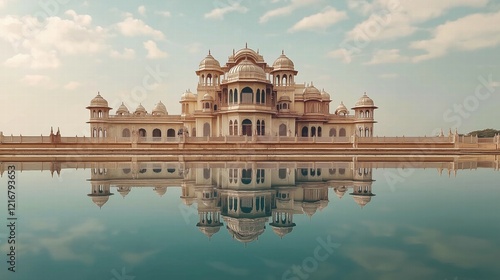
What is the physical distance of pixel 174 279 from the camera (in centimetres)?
473

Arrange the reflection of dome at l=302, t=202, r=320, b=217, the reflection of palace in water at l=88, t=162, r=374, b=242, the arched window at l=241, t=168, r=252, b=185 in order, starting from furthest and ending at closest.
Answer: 1. the arched window at l=241, t=168, r=252, b=185
2. the reflection of dome at l=302, t=202, r=320, b=217
3. the reflection of palace in water at l=88, t=162, r=374, b=242

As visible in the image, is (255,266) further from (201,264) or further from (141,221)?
(141,221)

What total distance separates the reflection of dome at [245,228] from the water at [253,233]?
0.09 feet

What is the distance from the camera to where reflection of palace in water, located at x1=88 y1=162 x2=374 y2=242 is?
309 inches

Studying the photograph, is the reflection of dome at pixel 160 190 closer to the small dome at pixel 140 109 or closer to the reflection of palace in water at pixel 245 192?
the reflection of palace in water at pixel 245 192

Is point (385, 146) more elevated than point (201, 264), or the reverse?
point (385, 146)

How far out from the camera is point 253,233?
7.05 metres

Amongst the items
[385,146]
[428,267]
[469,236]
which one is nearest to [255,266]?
[428,267]

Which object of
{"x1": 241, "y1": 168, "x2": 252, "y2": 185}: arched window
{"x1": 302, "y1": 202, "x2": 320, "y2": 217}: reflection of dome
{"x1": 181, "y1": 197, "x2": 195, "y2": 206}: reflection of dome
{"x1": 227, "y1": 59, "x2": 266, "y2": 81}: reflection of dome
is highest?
{"x1": 227, "y1": 59, "x2": 266, "y2": 81}: reflection of dome

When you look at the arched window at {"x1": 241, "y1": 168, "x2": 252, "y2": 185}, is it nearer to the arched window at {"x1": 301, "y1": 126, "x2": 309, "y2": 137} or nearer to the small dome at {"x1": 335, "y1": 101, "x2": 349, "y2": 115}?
the arched window at {"x1": 301, "y1": 126, "x2": 309, "y2": 137}

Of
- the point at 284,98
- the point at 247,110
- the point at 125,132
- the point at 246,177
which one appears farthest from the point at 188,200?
the point at 125,132

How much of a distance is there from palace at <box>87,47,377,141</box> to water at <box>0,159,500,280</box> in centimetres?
2125

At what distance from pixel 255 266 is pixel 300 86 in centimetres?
3763

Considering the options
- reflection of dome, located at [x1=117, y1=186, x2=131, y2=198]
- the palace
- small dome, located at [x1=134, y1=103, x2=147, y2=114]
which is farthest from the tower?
reflection of dome, located at [x1=117, y1=186, x2=131, y2=198]
